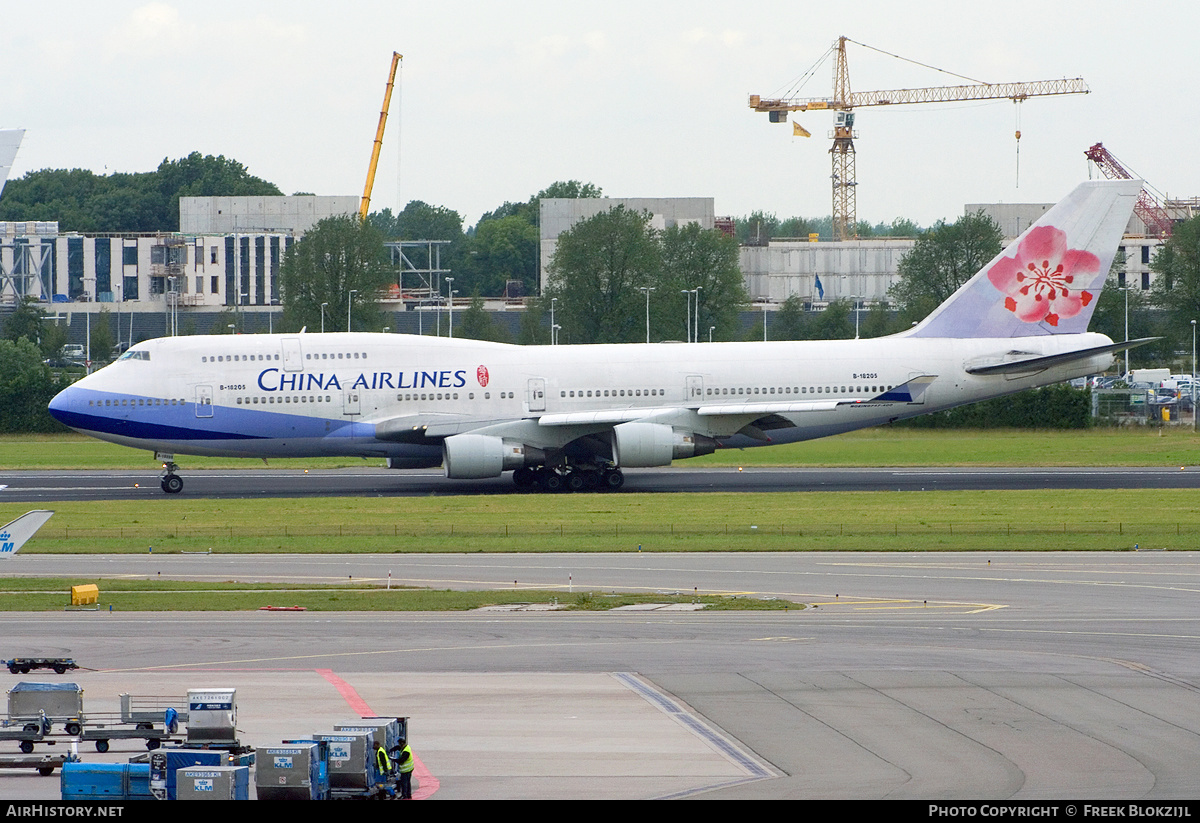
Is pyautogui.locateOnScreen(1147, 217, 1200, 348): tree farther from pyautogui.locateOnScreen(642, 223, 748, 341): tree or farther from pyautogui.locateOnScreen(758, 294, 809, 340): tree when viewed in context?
pyautogui.locateOnScreen(642, 223, 748, 341): tree

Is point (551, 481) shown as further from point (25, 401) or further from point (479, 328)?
point (479, 328)

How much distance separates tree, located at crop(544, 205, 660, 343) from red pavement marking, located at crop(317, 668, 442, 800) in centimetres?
8946

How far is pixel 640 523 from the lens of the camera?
134 feet

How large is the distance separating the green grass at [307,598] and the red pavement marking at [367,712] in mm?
6517

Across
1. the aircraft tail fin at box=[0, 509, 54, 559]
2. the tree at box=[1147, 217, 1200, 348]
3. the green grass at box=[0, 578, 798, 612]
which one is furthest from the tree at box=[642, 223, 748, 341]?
the aircraft tail fin at box=[0, 509, 54, 559]

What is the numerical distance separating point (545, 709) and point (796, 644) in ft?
20.3

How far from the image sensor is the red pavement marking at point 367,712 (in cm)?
1565

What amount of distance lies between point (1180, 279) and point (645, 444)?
80583 mm

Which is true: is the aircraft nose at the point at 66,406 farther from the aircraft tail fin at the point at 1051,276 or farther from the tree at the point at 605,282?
the tree at the point at 605,282

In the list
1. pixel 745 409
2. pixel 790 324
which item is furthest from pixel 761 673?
pixel 790 324

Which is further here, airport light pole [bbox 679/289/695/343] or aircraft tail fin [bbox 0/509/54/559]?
airport light pole [bbox 679/289/695/343]

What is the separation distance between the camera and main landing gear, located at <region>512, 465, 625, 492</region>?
50938 mm

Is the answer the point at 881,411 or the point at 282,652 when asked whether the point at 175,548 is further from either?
the point at 881,411
